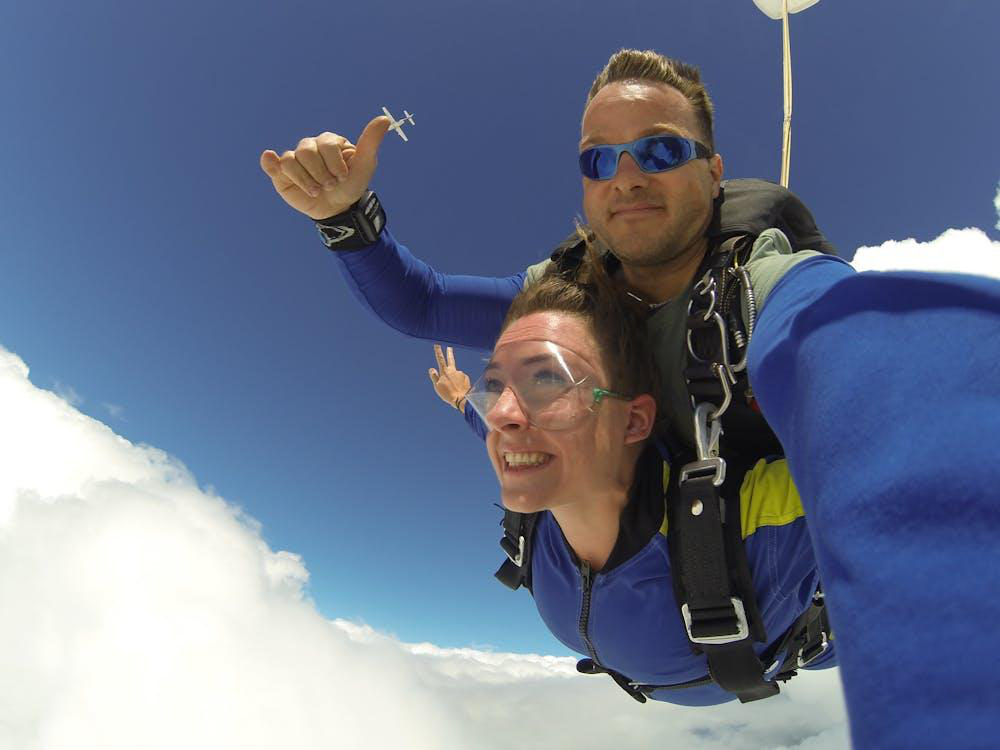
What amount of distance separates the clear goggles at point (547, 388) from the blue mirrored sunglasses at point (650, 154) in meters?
0.87

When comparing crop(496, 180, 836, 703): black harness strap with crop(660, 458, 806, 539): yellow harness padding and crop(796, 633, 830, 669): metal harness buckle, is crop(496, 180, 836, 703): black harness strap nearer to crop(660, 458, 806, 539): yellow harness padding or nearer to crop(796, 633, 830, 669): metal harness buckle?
crop(660, 458, 806, 539): yellow harness padding

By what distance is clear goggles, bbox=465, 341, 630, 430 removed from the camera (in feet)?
7.55

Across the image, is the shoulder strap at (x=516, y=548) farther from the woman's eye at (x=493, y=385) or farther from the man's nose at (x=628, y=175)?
the man's nose at (x=628, y=175)

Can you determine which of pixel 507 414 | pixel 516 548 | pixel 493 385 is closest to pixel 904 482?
pixel 507 414

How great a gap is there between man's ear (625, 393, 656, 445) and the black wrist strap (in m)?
1.62

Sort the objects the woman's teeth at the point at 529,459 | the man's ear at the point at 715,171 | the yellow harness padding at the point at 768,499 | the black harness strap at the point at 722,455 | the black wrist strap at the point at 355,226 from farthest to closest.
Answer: the black wrist strap at the point at 355,226 → the man's ear at the point at 715,171 → the woman's teeth at the point at 529,459 → the yellow harness padding at the point at 768,499 → the black harness strap at the point at 722,455

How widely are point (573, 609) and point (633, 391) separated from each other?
46.3 inches

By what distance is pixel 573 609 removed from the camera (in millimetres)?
2693

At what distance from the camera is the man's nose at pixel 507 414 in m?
2.31


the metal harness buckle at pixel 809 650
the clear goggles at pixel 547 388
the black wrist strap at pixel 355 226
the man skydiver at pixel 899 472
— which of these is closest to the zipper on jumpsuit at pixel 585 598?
the clear goggles at pixel 547 388

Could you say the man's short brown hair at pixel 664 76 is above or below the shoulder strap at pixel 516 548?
above

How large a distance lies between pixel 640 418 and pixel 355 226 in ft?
5.73

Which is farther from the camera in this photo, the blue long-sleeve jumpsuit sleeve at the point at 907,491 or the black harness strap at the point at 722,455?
the black harness strap at the point at 722,455

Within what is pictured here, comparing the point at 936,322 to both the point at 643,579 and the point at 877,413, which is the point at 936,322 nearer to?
the point at 877,413
